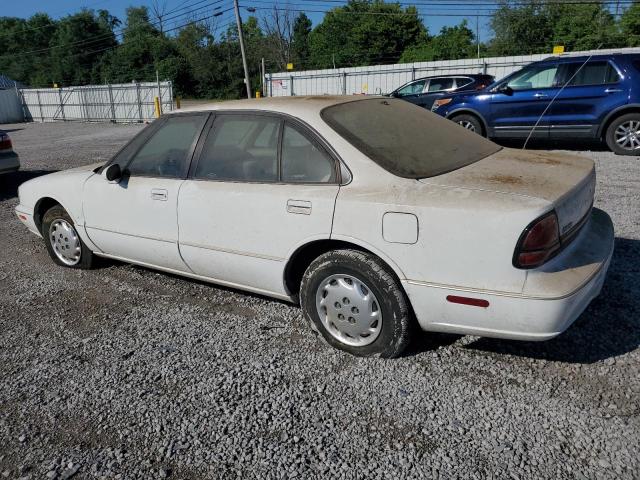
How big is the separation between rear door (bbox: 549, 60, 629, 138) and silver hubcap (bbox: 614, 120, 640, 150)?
Result: 363 millimetres

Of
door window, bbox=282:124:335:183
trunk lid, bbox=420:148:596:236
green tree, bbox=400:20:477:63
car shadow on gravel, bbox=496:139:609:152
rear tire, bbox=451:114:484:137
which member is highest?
green tree, bbox=400:20:477:63

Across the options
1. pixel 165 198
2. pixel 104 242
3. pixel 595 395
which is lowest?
pixel 595 395

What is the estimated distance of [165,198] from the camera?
3928mm

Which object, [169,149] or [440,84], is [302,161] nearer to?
[169,149]

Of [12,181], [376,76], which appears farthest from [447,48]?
[12,181]

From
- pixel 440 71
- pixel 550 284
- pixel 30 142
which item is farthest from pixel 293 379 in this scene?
pixel 440 71

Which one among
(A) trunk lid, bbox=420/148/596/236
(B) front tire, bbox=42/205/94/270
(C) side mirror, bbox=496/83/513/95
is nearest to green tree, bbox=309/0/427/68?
(C) side mirror, bbox=496/83/513/95

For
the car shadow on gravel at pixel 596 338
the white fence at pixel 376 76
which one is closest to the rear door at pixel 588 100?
the car shadow on gravel at pixel 596 338

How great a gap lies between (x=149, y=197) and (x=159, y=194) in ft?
0.39

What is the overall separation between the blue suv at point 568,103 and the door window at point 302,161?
692 centimetres

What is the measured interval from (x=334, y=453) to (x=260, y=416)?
1.56 feet

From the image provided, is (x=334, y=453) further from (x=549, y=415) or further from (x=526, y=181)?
(x=526, y=181)

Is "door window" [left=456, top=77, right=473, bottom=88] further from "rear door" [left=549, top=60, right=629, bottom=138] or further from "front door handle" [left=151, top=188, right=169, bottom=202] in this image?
"front door handle" [left=151, top=188, right=169, bottom=202]

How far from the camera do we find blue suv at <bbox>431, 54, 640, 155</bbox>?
9.38 m
